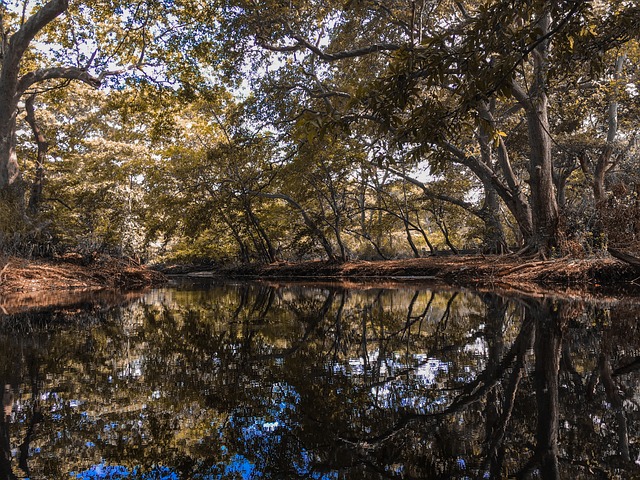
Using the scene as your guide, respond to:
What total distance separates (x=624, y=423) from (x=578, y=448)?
364 mm

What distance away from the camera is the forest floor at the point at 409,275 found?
745 cm

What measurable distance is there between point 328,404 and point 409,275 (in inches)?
492

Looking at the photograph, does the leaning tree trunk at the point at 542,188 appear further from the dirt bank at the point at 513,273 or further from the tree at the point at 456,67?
the dirt bank at the point at 513,273

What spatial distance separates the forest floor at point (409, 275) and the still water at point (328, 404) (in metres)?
3.95

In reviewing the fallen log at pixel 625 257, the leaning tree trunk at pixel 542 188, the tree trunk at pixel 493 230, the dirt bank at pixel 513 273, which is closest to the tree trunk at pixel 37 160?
the dirt bank at pixel 513 273

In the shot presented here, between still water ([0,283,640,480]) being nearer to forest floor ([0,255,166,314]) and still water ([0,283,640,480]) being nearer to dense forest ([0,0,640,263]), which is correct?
dense forest ([0,0,640,263])

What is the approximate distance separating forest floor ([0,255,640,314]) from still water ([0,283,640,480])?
3949 mm

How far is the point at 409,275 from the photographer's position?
13953mm

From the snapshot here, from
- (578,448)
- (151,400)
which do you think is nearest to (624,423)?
(578,448)

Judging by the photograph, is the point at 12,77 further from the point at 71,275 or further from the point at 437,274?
the point at 437,274

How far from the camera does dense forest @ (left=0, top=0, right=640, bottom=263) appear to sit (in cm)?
377

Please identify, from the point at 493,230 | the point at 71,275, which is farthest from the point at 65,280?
the point at 493,230

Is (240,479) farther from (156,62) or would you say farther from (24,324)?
(156,62)

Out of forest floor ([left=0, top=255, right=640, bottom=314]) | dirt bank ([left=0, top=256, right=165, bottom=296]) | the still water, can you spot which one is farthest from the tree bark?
the still water
